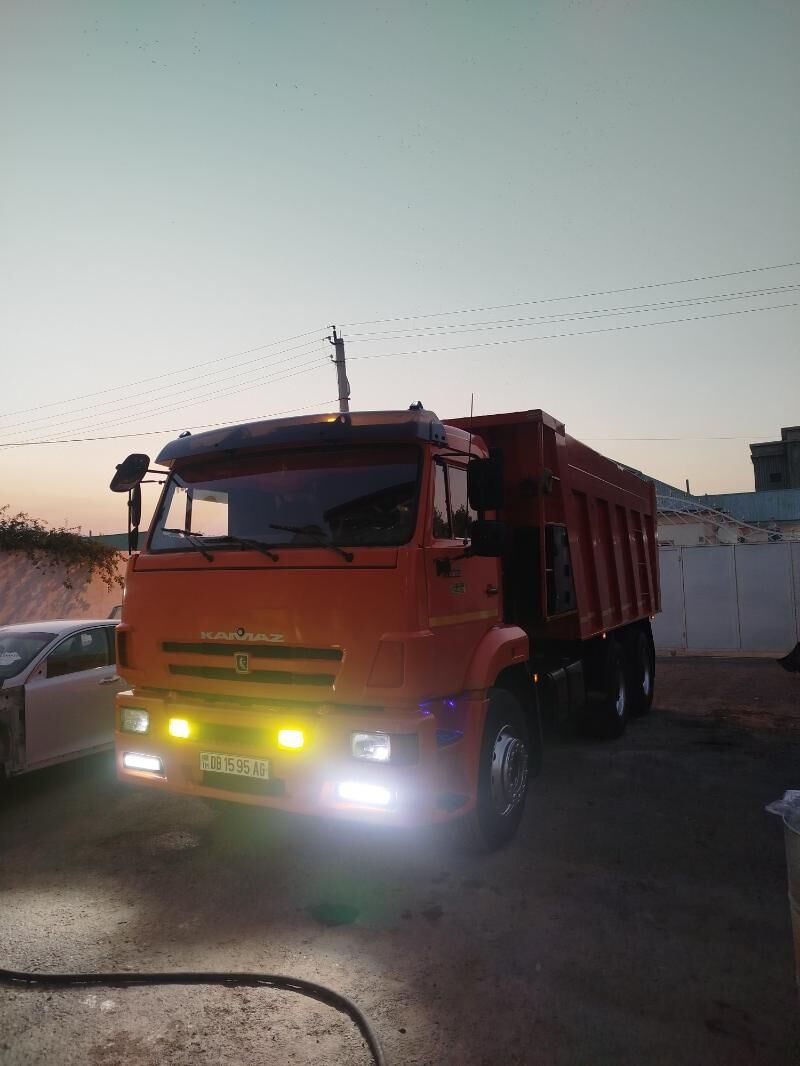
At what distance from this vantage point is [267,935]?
372 cm

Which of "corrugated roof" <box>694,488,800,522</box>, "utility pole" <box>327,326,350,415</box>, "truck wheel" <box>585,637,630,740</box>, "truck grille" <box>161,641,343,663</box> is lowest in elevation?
"truck wheel" <box>585,637,630,740</box>

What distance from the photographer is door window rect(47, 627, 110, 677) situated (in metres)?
6.32

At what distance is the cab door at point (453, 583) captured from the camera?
4.09 m

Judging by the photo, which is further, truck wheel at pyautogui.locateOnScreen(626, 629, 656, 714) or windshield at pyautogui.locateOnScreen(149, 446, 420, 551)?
truck wheel at pyautogui.locateOnScreen(626, 629, 656, 714)

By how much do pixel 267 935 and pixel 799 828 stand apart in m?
2.53

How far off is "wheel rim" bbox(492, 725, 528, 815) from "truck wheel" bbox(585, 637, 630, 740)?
8.64 feet

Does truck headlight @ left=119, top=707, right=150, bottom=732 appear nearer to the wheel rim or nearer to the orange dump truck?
the orange dump truck

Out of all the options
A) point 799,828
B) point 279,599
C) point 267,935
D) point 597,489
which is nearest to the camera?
point 799,828

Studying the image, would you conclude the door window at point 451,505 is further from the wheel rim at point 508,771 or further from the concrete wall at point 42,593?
the concrete wall at point 42,593

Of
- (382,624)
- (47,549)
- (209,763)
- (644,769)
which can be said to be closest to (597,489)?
(644,769)

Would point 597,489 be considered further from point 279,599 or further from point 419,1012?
point 419,1012

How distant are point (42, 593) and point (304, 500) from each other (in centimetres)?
Result: 1188

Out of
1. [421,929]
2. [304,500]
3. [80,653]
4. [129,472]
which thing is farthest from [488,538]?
[80,653]

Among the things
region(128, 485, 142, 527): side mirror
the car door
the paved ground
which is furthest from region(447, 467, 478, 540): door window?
the car door
